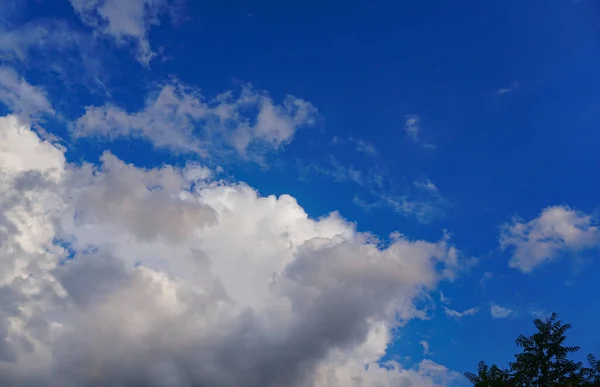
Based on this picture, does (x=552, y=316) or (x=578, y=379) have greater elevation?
(x=552, y=316)

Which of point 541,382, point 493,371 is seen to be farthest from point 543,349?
point 493,371

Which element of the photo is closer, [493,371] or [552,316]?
[552,316]

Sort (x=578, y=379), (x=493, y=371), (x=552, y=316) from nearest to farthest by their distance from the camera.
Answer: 1. (x=578, y=379)
2. (x=552, y=316)
3. (x=493, y=371)

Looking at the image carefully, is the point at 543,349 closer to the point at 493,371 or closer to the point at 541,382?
the point at 541,382

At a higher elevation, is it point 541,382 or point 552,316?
point 552,316

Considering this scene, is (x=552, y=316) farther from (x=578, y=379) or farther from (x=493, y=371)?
(x=493, y=371)

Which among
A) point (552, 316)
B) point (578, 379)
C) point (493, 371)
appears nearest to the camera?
point (578, 379)

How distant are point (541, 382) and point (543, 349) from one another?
7.09ft

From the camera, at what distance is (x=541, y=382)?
3094 cm

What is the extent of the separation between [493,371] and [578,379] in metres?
6.56

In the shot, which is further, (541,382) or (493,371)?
(493,371)

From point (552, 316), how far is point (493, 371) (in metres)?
6.58

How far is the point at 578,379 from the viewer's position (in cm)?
2958

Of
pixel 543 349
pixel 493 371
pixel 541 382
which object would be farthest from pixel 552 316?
pixel 493 371
